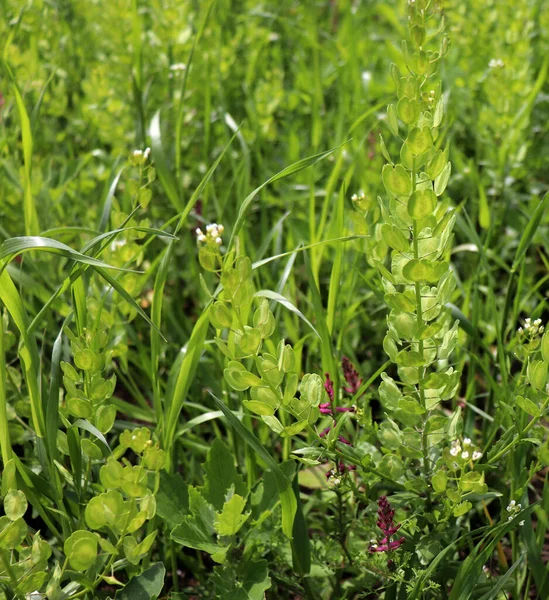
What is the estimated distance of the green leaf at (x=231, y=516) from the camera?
3.48 feet

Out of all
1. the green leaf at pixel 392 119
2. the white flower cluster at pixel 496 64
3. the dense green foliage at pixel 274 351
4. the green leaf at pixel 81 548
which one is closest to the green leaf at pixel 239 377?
the dense green foliage at pixel 274 351

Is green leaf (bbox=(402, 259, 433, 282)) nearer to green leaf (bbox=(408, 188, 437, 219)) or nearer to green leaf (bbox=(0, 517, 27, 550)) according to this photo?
green leaf (bbox=(408, 188, 437, 219))

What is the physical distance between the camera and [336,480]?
1120 millimetres

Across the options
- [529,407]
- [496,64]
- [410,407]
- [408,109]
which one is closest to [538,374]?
[529,407]

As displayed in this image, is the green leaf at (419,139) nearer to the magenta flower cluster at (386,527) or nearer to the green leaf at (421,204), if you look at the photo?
the green leaf at (421,204)

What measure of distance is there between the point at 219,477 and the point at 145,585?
205mm

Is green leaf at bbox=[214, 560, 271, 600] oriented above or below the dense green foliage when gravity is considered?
below

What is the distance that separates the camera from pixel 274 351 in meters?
1.28

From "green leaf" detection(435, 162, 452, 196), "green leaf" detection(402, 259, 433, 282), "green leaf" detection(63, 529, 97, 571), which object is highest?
"green leaf" detection(435, 162, 452, 196)

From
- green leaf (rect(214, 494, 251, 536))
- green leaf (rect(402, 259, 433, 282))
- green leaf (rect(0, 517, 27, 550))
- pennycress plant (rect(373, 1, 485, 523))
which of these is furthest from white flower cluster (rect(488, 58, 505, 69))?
green leaf (rect(0, 517, 27, 550))

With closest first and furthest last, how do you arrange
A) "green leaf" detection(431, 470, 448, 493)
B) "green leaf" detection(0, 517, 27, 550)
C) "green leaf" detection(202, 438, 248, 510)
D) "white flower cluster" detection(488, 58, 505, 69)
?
"green leaf" detection(0, 517, 27, 550), "green leaf" detection(431, 470, 448, 493), "green leaf" detection(202, 438, 248, 510), "white flower cluster" detection(488, 58, 505, 69)

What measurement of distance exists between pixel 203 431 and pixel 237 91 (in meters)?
1.32

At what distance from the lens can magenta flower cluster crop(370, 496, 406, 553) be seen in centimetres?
106

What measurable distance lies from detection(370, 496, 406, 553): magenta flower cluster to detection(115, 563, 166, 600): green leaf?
1.02 ft
